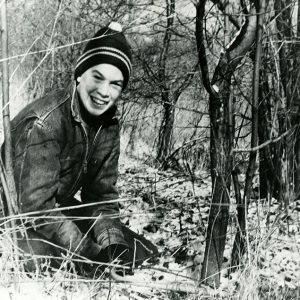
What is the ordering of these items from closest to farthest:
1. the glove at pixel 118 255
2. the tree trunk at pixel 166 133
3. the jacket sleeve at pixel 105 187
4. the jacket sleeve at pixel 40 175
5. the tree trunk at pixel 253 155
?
1. the tree trunk at pixel 253 155
2. the jacket sleeve at pixel 40 175
3. the glove at pixel 118 255
4. the jacket sleeve at pixel 105 187
5. the tree trunk at pixel 166 133

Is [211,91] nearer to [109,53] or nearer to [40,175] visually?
[109,53]

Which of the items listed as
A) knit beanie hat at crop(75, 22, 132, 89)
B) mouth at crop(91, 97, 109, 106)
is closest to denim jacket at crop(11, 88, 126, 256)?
mouth at crop(91, 97, 109, 106)

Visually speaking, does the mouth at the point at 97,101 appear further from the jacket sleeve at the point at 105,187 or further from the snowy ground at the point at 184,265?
the snowy ground at the point at 184,265

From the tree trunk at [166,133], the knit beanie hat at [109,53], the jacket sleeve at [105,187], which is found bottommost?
the jacket sleeve at [105,187]

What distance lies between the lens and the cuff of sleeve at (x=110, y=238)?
3486mm

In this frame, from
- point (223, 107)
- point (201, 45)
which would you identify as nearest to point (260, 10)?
point (201, 45)

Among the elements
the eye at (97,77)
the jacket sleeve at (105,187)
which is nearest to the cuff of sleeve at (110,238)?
the jacket sleeve at (105,187)

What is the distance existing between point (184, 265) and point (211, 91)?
135 centimetres

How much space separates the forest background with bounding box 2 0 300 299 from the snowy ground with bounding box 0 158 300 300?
5 cm

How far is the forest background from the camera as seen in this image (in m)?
3.15

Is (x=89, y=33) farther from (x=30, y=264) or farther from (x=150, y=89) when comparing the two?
(x=30, y=264)

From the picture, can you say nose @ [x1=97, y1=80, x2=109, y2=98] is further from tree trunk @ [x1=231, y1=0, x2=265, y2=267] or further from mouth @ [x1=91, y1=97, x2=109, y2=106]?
tree trunk @ [x1=231, y1=0, x2=265, y2=267]

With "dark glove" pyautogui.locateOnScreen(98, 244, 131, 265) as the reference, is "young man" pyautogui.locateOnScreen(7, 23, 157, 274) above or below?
above

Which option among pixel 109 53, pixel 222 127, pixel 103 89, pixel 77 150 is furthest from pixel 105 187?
pixel 222 127
